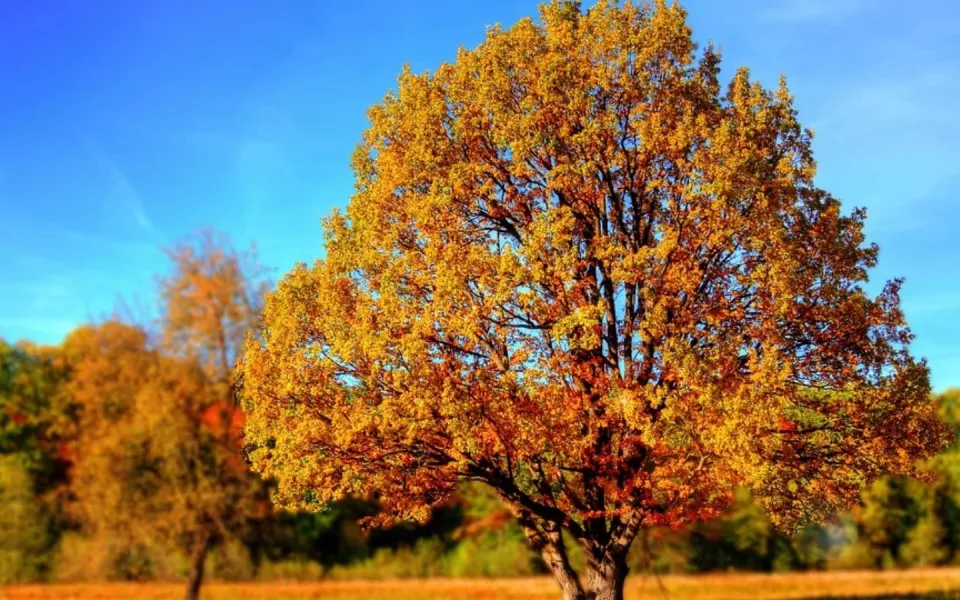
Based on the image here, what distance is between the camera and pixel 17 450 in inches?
2243

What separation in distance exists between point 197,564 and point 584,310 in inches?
1012

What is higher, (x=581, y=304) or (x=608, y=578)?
(x=581, y=304)

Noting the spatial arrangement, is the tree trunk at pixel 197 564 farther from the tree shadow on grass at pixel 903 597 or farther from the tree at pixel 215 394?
the tree shadow on grass at pixel 903 597

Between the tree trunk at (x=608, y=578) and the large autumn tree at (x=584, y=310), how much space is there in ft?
0.17

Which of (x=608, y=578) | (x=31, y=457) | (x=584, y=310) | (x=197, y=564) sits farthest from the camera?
(x=31, y=457)

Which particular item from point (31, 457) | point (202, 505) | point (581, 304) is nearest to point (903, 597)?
point (581, 304)

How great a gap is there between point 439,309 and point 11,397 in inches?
2158

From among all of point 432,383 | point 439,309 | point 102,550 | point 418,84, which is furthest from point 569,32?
point 102,550

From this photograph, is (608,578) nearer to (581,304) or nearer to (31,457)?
(581,304)

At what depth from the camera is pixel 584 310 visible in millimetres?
17656

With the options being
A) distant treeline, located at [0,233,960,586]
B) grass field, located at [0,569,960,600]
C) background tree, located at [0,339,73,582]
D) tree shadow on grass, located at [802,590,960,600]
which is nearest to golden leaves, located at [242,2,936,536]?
distant treeline, located at [0,233,960,586]

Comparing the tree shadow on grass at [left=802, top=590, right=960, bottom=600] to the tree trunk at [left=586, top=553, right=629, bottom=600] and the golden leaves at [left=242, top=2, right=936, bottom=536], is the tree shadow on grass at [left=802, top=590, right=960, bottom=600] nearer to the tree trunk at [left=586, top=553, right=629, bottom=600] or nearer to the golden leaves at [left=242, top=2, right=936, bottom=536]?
the golden leaves at [left=242, top=2, right=936, bottom=536]

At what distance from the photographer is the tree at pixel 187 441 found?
34.7 meters

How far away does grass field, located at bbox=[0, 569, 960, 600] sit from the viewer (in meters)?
38.0
